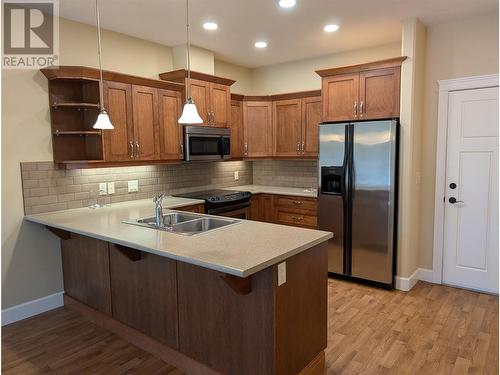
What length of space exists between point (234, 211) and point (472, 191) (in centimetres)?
257

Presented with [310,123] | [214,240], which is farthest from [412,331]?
[310,123]

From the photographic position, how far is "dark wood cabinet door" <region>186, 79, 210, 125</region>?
4.18 meters

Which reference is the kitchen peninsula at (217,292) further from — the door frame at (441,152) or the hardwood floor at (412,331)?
the door frame at (441,152)

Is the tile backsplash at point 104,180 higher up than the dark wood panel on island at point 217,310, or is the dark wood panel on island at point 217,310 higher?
the tile backsplash at point 104,180

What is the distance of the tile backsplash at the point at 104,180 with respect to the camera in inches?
127

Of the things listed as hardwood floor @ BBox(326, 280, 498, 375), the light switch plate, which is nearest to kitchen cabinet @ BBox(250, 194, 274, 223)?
hardwood floor @ BBox(326, 280, 498, 375)

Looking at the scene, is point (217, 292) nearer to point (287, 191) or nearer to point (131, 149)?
point (131, 149)

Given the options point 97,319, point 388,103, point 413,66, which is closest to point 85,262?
point 97,319

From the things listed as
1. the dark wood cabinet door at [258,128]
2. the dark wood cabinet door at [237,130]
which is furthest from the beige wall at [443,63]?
the dark wood cabinet door at [237,130]

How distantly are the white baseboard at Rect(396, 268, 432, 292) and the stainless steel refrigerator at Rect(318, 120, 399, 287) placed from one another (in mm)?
96

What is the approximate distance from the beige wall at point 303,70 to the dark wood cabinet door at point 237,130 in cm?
72

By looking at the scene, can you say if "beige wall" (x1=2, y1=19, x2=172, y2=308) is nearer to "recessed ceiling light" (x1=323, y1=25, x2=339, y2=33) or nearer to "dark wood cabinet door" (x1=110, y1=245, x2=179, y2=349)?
"dark wood cabinet door" (x1=110, y1=245, x2=179, y2=349)

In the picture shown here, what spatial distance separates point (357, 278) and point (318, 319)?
67.3 inches

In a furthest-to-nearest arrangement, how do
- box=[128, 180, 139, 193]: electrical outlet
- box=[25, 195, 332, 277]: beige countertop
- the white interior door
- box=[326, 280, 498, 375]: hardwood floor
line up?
box=[128, 180, 139, 193]: electrical outlet
the white interior door
box=[326, 280, 498, 375]: hardwood floor
box=[25, 195, 332, 277]: beige countertop
